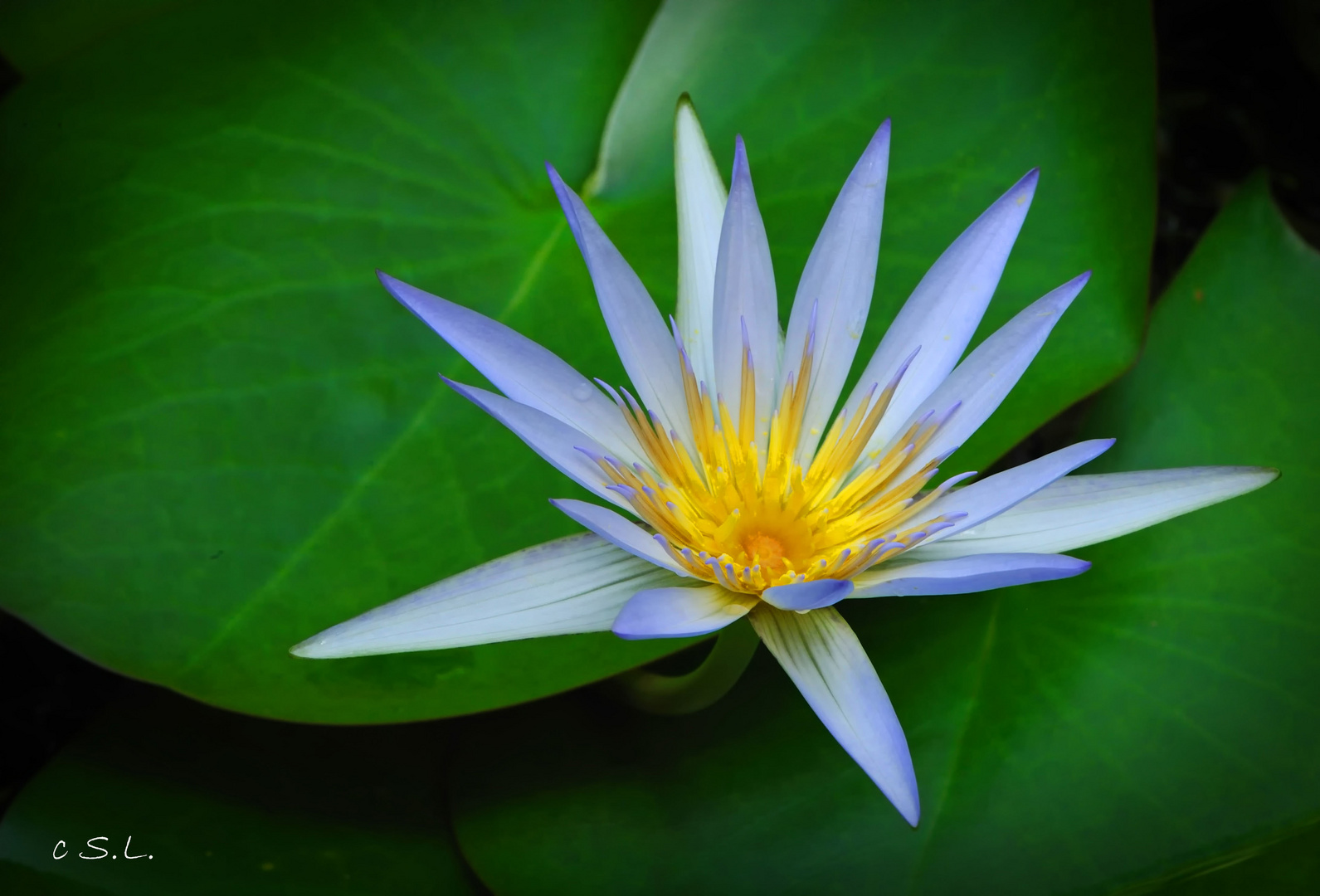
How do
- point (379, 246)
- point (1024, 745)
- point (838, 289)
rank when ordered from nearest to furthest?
1. point (838, 289)
2. point (1024, 745)
3. point (379, 246)

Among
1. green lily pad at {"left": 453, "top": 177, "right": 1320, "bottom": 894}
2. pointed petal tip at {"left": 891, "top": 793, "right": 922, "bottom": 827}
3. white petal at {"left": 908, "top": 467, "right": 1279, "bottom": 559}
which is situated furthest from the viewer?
green lily pad at {"left": 453, "top": 177, "right": 1320, "bottom": 894}

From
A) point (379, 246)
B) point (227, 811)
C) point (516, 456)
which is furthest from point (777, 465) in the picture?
point (227, 811)

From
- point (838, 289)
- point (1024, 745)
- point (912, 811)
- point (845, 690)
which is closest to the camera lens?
point (912, 811)

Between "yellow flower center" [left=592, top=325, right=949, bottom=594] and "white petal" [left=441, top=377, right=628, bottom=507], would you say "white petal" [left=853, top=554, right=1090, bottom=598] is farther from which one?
"white petal" [left=441, top=377, right=628, bottom=507]

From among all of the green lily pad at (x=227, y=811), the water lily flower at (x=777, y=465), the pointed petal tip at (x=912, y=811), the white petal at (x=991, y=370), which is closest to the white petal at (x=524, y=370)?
the water lily flower at (x=777, y=465)

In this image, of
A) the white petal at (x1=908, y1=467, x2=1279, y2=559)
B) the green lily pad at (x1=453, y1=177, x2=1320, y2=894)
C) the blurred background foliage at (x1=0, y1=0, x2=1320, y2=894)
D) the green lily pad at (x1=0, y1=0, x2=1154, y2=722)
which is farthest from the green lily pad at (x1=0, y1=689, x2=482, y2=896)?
the white petal at (x1=908, y1=467, x2=1279, y2=559)

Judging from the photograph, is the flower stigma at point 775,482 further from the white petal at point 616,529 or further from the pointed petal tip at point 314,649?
the pointed petal tip at point 314,649

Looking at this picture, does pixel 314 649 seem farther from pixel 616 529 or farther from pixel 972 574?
pixel 972 574
